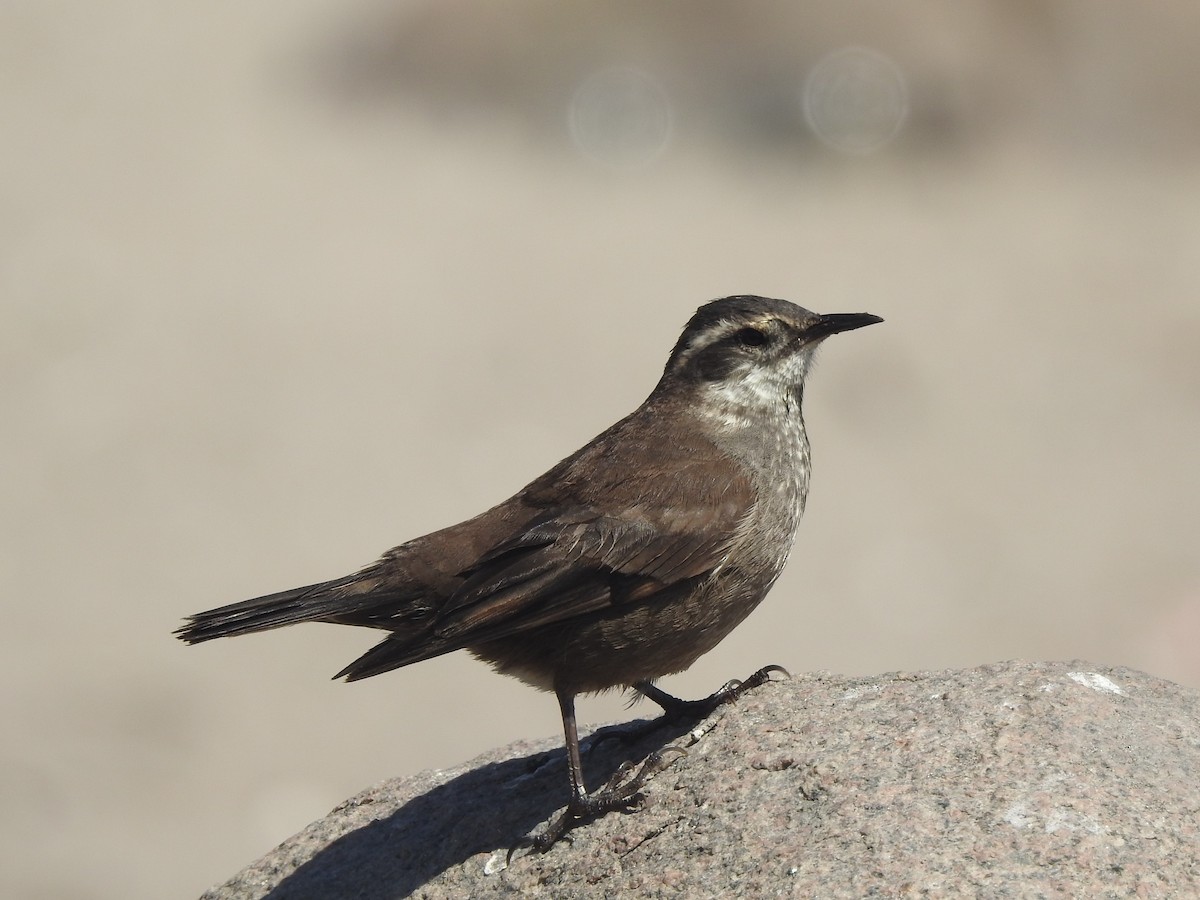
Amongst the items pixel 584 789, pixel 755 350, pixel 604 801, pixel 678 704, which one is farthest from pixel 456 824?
pixel 755 350

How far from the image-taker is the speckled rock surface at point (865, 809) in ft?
13.7

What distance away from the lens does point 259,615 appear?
17.4 feet

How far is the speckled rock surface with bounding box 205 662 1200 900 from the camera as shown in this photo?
13.7 feet

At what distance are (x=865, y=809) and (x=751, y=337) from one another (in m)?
2.28

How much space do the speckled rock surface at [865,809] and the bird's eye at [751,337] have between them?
4.59 ft

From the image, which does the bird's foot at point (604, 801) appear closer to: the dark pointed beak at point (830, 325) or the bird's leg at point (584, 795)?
the bird's leg at point (584, 795)

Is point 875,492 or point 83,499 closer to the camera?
point 83,499

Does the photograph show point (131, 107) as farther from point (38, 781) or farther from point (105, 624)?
point (38, 781)

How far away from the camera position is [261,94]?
69.0 ft

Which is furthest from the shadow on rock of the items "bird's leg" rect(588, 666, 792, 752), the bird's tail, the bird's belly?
the bird's tail

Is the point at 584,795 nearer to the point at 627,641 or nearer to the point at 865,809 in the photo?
the point at 627,641

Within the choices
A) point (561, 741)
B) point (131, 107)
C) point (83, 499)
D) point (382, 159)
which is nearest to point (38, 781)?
point (83, 499)

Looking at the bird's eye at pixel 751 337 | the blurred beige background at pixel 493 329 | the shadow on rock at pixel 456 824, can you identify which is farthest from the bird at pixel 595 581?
the blurred beige background at pixel 493 329

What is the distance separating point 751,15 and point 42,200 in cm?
905
